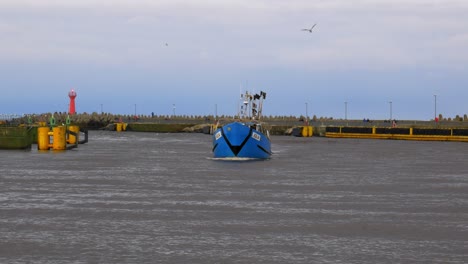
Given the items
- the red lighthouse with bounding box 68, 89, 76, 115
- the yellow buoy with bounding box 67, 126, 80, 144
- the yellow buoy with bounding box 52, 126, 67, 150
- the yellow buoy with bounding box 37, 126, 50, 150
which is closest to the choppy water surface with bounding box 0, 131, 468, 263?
the yellow buoy with bounding box 52, 126, 67, 150

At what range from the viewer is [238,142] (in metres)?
49.8

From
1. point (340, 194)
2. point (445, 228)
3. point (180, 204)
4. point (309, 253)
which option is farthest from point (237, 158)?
point (309, 253)

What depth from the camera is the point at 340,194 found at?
2738cm

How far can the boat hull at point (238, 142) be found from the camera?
49000 mm

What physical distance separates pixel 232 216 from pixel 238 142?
1152 inches

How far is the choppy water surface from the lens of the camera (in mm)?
14922

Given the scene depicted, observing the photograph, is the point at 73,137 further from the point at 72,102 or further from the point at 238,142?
the point at 72,102

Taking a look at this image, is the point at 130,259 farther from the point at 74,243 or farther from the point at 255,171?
the point at 255,171

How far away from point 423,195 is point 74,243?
1515cm

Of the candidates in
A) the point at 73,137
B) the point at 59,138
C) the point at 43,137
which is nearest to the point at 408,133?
the point at 73,137

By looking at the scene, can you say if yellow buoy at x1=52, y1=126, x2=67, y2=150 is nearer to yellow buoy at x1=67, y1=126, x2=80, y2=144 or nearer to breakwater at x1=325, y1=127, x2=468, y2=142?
yellow buoy at x1=67, y1=126, x2=80, y2=144

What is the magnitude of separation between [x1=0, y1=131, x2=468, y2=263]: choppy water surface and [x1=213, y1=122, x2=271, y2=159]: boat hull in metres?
10.1

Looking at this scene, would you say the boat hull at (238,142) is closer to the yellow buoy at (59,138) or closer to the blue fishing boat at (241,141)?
the blue fishing boat at (241,141)

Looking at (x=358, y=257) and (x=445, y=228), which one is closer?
(x=358, y=257)
